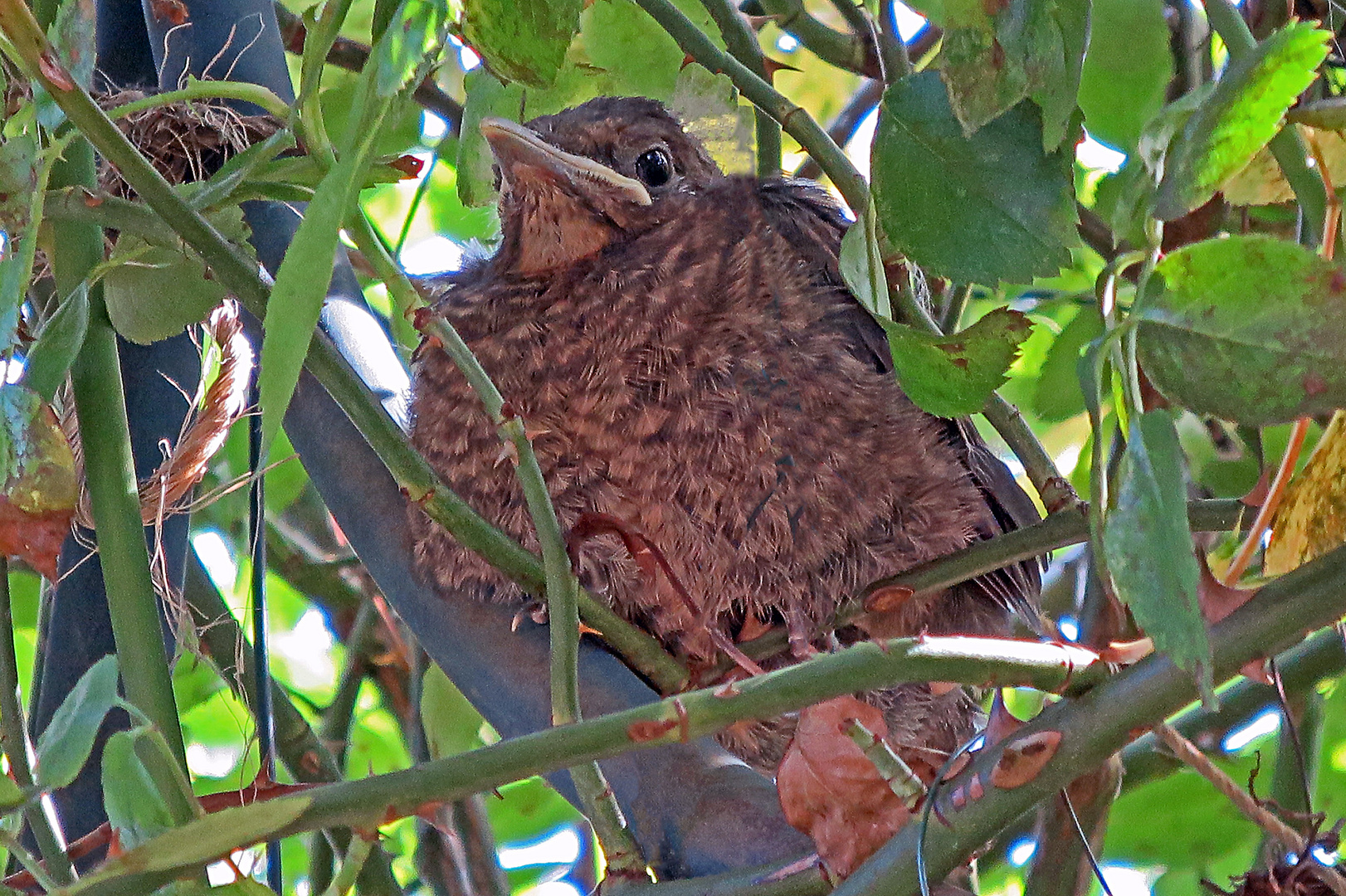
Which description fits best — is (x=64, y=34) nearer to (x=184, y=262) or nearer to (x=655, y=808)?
(x=184, y=262)

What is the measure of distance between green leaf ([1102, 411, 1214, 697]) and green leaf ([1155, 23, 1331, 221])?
0.29 feet

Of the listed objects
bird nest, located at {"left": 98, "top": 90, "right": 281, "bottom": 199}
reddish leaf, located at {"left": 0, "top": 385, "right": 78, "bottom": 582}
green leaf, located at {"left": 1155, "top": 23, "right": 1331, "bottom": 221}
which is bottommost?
green leaf, located at {"left": 1155, "top": 23, "right": 1331, "bottom": 221}

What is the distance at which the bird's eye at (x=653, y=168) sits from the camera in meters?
1.81

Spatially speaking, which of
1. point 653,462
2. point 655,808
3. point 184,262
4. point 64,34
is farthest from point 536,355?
point 64,34

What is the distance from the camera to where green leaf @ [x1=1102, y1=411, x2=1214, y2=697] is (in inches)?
20.2

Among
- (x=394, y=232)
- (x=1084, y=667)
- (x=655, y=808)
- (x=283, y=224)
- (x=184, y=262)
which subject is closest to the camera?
(x=1084, y=667)

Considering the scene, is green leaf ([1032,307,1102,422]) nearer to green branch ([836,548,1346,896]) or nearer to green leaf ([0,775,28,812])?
green branch ([836,548,1346,896])

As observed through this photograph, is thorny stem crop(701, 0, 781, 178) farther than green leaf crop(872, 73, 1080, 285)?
Yes

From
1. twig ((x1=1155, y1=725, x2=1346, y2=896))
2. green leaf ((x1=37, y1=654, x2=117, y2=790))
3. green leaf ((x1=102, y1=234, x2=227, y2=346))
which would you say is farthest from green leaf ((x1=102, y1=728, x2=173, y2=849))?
twig ((x1=1155, y1=725, x2=1346, y2=896))

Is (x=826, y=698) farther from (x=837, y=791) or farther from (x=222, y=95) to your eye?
(x=222, y=95)

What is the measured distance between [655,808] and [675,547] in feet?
1.65

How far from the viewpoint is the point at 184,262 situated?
3.55 feet

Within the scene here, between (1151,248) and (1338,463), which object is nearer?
(1151,248)

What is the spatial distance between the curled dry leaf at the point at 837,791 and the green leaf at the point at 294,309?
0.35m
